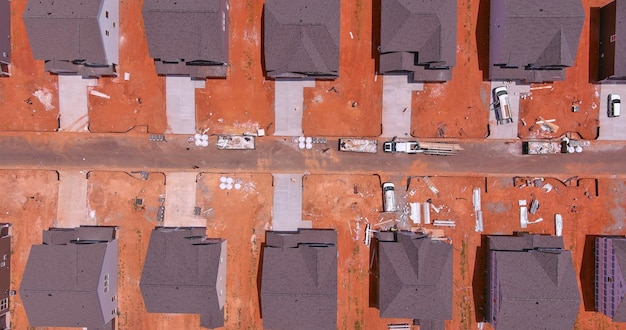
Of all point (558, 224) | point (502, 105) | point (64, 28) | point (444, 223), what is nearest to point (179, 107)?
point (64, 28)

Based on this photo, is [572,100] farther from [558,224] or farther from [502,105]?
[558,224]

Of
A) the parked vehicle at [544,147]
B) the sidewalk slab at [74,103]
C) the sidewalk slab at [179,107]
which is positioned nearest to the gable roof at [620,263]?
the parked vehicle at [544,147]

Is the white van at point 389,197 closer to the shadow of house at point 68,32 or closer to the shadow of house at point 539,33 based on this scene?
the shadow of house at point 539,33

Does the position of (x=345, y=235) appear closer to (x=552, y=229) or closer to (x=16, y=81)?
(x=552, y=229)

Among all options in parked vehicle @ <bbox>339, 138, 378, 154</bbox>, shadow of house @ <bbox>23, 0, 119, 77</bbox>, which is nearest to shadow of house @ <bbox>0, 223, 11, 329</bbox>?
shadow of house @ <bbox>23, 0, 119, 77</bbox>

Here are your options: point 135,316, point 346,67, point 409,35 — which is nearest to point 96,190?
point 135,316

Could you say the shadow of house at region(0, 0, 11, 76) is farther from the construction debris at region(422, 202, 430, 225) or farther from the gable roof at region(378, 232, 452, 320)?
the construction debris at region(422, 202, 430, 225)
